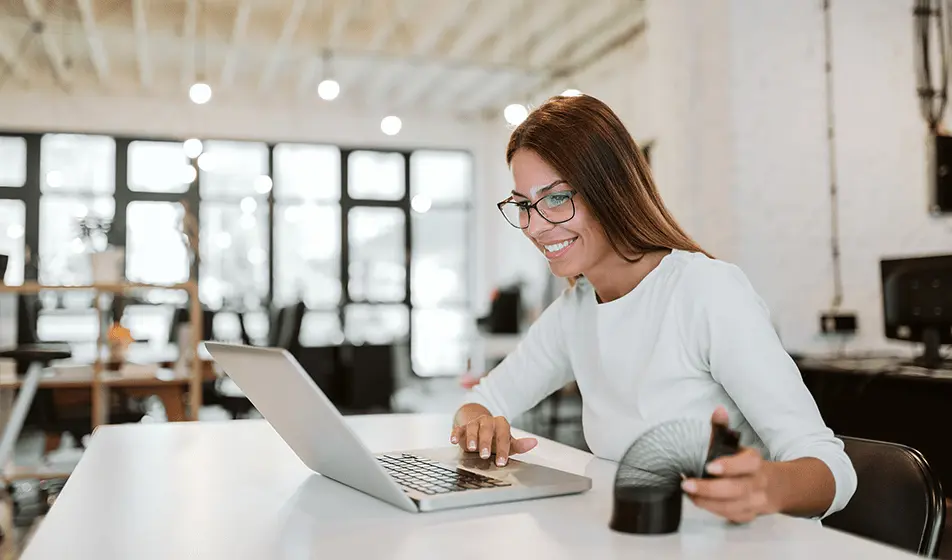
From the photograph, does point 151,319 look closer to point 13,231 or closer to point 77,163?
point 13,231

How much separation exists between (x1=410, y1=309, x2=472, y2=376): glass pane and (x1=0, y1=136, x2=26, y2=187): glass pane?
4.72 meters

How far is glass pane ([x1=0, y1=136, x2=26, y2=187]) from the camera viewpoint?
352 inches

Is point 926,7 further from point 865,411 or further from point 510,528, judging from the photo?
point 510,528

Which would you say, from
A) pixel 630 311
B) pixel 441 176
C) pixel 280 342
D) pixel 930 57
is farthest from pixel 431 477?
pixel 441 176

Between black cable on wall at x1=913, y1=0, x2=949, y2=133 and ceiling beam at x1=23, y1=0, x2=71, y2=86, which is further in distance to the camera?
ceiling beam at x1=23, y1=0, x2=71, y2=86

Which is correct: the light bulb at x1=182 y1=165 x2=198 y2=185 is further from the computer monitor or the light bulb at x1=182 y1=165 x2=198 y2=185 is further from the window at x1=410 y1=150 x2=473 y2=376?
the computer monitor

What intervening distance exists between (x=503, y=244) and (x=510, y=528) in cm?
961

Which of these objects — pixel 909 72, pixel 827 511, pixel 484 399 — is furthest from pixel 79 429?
pixel 909 72

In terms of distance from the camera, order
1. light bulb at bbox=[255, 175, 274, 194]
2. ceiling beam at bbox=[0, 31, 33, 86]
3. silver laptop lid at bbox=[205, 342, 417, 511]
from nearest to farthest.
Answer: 1. silver laptop lid at bbox=[205, 342, 417, 511]
2. ceiling beam at bbox=[0, 31, 33, 86]
3. light bulb at bbox=[255, 175, 274, 194]

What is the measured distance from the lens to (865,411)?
3838mm

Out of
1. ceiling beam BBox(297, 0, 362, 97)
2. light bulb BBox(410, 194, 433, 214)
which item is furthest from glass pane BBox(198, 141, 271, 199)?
light bulb BBox(410, 194, 433, 214)

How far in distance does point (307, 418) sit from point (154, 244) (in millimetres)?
9264

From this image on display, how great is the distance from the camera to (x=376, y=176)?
10398mm

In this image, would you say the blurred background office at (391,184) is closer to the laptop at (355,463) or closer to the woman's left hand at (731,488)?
the laptop at (355,463)
